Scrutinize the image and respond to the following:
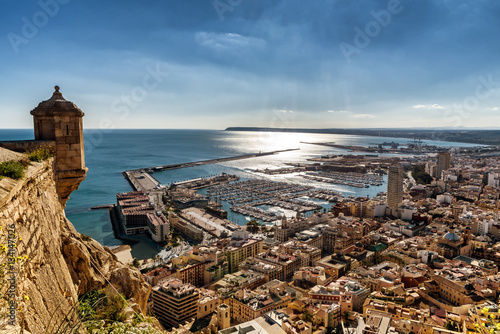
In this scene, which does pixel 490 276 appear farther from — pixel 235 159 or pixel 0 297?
pixel 235 159

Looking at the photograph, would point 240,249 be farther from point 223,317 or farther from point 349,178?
point 349,178

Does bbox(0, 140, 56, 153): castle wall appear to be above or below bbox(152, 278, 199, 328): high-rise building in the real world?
above

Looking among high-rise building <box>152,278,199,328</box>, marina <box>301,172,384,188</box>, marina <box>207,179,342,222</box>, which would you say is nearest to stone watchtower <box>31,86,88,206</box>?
high-rise building <box>152,278,199,328</box>

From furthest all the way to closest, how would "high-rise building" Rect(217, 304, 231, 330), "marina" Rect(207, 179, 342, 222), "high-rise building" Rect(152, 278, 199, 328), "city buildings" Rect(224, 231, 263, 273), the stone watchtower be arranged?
1. "marina" Rect(207, 179, 342, 222)
2. "city buildings" Rect(224, 231, 263, 273)
3. "high-rise building" Rect(152, 278, 199, 328)
4. "high-rise building" Rect(217, 304, 231, 330)
5. the stone watchtower

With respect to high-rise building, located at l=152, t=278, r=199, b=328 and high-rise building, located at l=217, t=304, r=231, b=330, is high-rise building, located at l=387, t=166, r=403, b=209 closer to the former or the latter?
high-rise building, located at l=152, t=278, r=199, b=328

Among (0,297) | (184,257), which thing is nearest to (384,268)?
(184,257)

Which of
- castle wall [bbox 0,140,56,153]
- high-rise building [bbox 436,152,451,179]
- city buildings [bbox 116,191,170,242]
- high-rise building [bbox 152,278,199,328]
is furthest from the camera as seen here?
high-rise building [bbox 436,152,451,179]

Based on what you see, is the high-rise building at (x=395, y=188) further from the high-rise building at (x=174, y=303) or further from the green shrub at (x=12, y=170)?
the green shrub at (x=12, y=170)

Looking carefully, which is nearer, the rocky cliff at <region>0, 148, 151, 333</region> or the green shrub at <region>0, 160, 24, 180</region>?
the rocky cliff at <region>0, 148, 151, 333</region>
